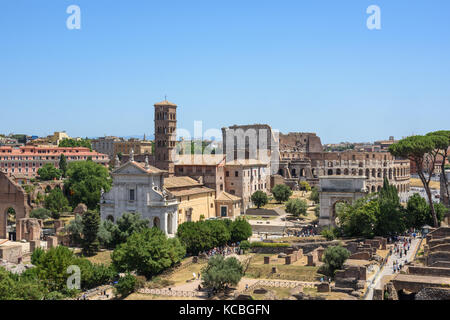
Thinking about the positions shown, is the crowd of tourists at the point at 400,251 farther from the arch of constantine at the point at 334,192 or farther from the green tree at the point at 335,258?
the arch of constantine at the point at 334,192

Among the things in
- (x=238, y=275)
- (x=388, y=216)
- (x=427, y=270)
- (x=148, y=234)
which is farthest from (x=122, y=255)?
(x=388, y=216)

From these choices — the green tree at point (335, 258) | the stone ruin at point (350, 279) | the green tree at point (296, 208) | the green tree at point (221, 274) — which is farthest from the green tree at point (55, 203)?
the stone ruin at point (350, 279)

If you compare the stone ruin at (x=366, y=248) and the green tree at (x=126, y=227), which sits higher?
the green tree at (x=126, y=227)

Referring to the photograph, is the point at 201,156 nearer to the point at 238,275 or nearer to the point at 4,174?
the point at 4,174

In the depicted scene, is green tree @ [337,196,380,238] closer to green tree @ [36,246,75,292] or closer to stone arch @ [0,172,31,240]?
green tree @ [36,246,75,292]

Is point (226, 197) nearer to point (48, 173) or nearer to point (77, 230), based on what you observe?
point (77, 230)

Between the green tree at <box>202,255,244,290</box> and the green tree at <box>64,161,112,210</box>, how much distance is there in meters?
38.8

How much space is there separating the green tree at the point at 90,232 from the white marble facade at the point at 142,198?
5.68 metres

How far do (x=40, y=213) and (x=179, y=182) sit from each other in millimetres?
19549

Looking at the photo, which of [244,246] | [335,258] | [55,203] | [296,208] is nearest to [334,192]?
[296,208]

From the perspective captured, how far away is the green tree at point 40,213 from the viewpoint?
67125 mm

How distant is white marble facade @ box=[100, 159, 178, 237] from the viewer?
53719mm

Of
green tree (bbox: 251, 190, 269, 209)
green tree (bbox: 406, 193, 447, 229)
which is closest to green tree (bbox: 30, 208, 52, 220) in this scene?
green tree (bbox: 251, 190, 269, 209)
